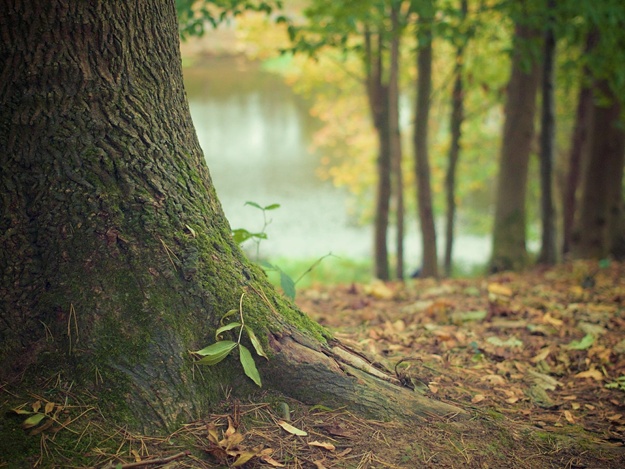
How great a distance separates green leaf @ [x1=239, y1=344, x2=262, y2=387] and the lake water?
660 inches

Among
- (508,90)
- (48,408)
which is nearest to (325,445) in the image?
(48,408)

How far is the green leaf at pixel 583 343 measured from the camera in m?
3.32

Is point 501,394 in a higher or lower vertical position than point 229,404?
lower

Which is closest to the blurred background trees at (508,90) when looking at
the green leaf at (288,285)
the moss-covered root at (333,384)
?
the green leaf at (288,285)

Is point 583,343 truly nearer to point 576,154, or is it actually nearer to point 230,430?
point 230,430

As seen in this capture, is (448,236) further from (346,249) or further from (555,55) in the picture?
(346,249)

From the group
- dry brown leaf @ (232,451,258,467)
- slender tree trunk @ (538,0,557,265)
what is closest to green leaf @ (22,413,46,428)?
dry brown leaf @ (232,451,258,467)

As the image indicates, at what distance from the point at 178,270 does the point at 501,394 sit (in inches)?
62.9

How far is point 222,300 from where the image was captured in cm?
223

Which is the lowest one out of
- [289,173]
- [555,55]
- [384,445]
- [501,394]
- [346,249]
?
[346,249]

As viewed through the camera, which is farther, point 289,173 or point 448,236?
Answer: point 289,173

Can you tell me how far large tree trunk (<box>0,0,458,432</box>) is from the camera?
204 centimetres

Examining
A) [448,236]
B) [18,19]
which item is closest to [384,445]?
[18,19]

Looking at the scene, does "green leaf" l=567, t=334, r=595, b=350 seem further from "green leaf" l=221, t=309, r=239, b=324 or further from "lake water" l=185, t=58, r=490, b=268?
"lake water" l=185, t=58, r=490, b=268
